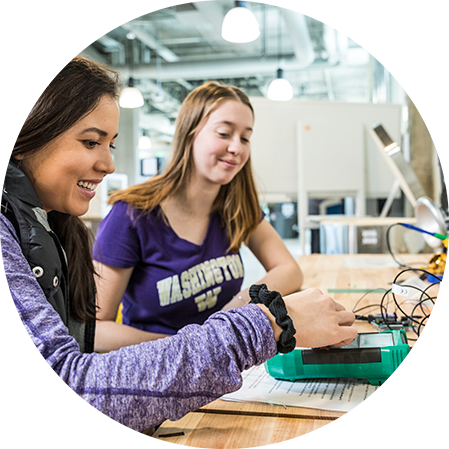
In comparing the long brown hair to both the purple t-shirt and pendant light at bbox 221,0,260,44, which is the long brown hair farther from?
pendant light at bbox 221,0,260,44

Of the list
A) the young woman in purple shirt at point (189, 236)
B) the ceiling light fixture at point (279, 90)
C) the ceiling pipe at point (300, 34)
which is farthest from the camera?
the ceiling light fixture at point (279, 90)


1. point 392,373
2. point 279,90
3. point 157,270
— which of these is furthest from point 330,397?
point 279,90

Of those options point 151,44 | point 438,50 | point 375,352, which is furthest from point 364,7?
point 151,44

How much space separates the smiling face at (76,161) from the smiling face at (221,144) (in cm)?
55

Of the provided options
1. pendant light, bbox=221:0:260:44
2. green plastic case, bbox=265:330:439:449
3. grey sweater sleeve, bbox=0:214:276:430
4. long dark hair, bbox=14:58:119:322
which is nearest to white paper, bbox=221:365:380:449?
green plastic case, bbox=265:330:439:449

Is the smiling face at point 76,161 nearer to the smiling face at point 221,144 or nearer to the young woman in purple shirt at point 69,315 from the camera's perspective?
the young woman in purple shirt at point 69,315

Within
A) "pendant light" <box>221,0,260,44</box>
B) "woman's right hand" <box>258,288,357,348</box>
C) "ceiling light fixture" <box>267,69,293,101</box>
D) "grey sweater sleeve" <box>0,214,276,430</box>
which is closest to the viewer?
"grey sweater sleeve" <box>0,214,276,430</box>

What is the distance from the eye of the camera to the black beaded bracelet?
0.57 meters

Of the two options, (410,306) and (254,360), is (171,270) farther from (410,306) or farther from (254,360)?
(254,360)

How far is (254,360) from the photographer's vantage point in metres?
0.54

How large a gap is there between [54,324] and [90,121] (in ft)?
1.02

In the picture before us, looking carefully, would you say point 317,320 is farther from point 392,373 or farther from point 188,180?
point 188,180

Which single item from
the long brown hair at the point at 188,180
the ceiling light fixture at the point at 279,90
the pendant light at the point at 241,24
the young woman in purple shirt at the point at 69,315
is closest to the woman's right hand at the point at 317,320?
the young woman in purple shirt at the point at 69,315

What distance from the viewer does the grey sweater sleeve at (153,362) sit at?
0.50m
